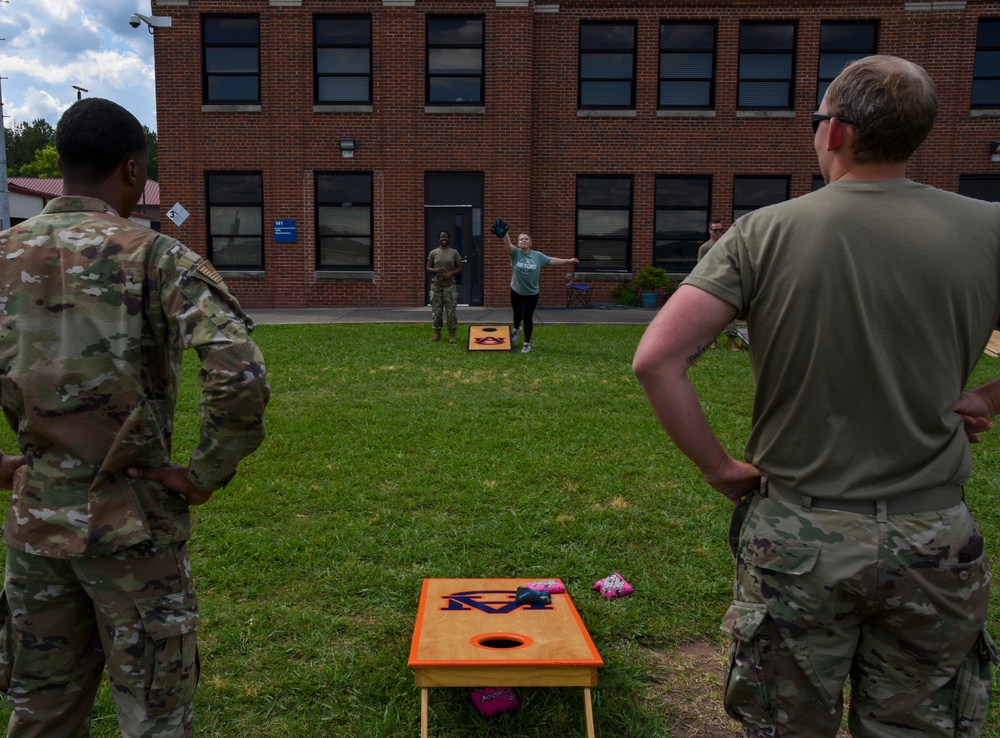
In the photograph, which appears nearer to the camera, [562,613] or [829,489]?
[829,489]

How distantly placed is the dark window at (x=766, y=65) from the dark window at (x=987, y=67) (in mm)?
4607

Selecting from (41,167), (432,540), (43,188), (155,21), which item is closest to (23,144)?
(41,167)

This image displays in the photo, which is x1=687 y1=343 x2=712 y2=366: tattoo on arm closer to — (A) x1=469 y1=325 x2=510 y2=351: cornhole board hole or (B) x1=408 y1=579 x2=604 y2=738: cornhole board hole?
(B) x1=408 y1=579 x2=604 y2=738: cornhole board hole

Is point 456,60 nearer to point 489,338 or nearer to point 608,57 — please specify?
point 608,57

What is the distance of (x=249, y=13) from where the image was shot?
69.2ft

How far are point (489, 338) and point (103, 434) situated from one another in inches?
467

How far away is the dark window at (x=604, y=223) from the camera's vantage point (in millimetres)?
22141

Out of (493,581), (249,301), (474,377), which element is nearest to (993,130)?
(474,377)

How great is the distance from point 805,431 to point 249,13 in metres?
22.0

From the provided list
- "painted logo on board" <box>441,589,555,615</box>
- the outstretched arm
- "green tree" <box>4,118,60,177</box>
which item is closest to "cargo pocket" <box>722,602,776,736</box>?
the outstretched arm

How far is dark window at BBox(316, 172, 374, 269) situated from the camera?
21.7m

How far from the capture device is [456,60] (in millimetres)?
21359

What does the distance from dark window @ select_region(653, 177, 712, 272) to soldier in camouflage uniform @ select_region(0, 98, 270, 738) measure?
2080 cm

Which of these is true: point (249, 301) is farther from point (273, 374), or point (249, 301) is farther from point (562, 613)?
point (562, 613)
